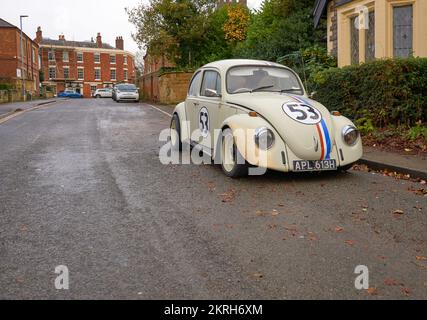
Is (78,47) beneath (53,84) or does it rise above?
above

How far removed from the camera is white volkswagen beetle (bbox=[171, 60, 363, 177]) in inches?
284

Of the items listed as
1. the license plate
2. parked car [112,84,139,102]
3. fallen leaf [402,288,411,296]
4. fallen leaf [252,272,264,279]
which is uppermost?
parked car [112,84,139,102]

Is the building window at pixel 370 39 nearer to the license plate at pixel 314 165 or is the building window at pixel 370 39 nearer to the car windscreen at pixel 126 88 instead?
the license plate at pixel 314 165

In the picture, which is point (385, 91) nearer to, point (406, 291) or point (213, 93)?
point (213, 93)

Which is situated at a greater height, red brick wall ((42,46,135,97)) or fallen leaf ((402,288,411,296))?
red brick wall ((42,46,135,97))

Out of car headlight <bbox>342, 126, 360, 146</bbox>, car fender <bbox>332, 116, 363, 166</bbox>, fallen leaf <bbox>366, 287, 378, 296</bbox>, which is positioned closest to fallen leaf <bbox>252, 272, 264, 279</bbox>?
fallen leaf <bbox>366, 287, 378, 296</bbox>

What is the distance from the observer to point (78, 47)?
3723 inches

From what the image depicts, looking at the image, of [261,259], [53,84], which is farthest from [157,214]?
[53,84]

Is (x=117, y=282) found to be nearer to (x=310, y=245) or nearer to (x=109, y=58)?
(x=310, y=245)

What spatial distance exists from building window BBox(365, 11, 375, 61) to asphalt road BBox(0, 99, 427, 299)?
9342mm

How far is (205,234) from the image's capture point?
494 centimetres

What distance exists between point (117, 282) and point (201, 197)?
2878 millimetres

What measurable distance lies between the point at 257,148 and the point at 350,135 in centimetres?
154

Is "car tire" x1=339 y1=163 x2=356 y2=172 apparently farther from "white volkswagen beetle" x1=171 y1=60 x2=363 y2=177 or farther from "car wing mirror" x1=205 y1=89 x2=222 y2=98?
"car wing mirror" x1=205 y1=89 x2=222 y2=98
